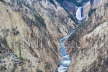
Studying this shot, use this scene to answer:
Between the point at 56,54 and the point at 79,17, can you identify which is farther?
the point at 79,17

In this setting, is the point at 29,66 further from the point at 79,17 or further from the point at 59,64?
the point at 79,17

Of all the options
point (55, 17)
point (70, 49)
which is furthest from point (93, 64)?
point (55, 17)

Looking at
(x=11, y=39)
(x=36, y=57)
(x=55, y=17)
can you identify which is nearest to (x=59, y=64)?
(x=36, y=57)

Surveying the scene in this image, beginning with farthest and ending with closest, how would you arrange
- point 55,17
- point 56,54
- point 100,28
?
point 55,17 → point 56,54 → point 100,28

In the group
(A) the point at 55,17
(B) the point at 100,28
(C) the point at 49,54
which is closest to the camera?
(B) the point at 100,28

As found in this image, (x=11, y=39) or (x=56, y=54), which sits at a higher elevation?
(x=11, y=39)

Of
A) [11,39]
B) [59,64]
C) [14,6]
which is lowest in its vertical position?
[59,64]
